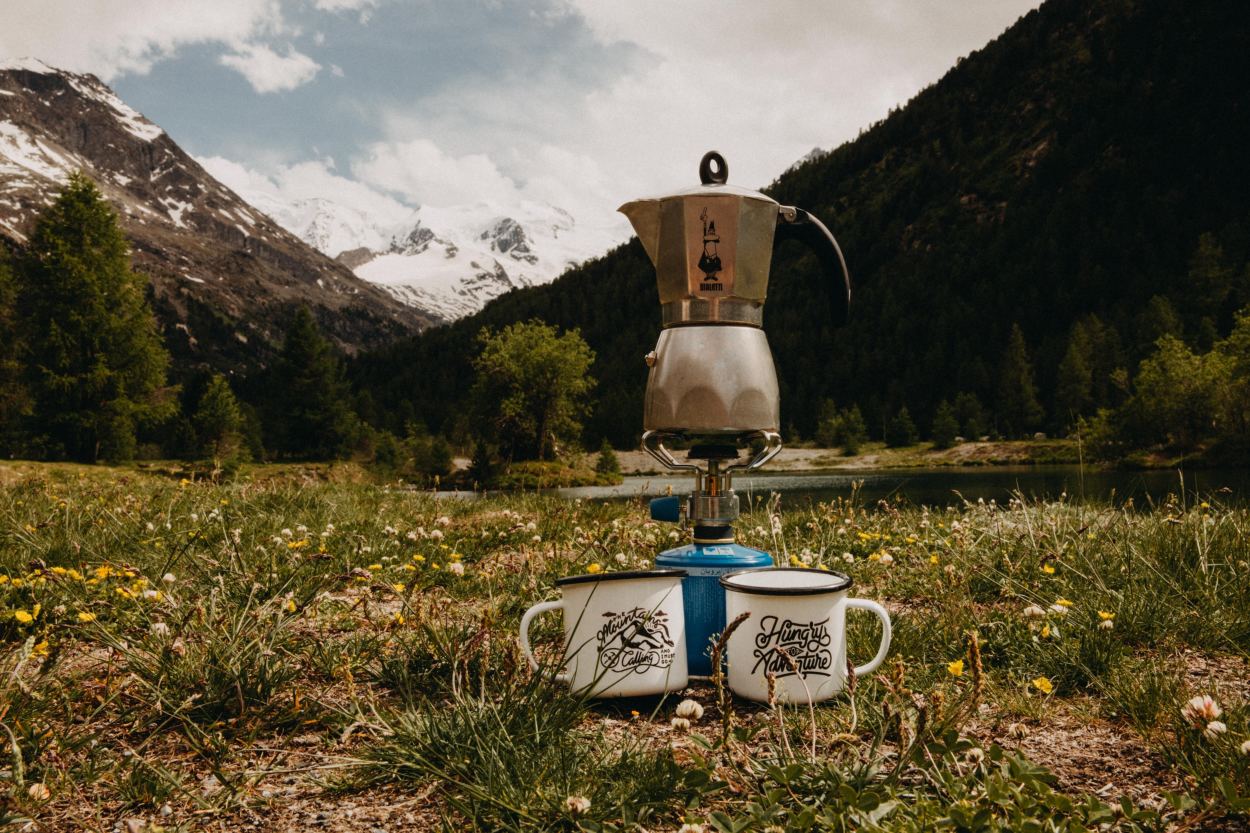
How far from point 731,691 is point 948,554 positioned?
115 inches

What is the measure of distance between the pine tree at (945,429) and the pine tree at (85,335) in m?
84.5

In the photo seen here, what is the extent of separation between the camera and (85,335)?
32031 mm

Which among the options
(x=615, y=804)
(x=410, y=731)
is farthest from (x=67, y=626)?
(x=615, y=804)

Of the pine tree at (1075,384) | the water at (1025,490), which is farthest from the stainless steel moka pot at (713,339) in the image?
the pine tree at (1075,384)

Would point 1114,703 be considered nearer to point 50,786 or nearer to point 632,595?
point 632,595

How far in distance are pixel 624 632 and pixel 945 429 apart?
100 metres

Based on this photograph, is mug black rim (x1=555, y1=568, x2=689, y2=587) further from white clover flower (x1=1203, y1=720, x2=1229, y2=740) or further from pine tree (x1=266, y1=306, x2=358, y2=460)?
pine tree (x1=266, y1=306, x2=358, y2=460)

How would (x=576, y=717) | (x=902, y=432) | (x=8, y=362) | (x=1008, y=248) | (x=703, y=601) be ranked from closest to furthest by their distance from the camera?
(x=576, y=717) → (x=703, y=601) → (x=8, y=362) → (x=902, y=432) → (x=1008, y=248)

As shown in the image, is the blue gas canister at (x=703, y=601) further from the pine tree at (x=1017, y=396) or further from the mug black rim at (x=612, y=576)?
the pine tree at (x=1017, y=396)

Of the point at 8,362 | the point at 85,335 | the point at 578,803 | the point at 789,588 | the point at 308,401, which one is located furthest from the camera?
the point at 308,401

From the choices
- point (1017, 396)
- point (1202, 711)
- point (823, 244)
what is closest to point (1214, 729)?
point (1202, 711)

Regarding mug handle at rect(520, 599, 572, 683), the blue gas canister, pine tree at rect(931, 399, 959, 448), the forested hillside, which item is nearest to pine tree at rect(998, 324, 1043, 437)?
the forested hillside

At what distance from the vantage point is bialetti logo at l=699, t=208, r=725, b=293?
297 cm

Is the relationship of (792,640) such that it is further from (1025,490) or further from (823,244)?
(1025,490)
